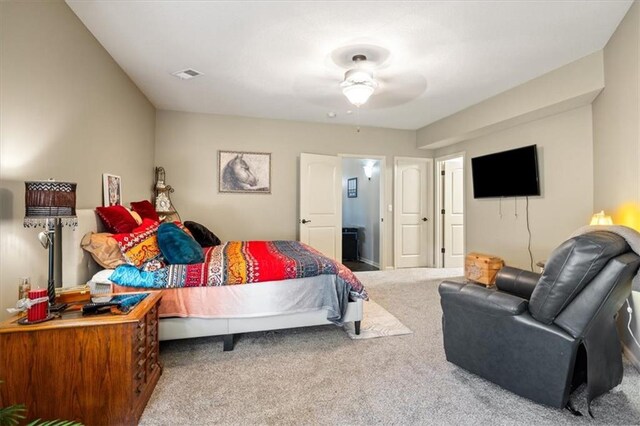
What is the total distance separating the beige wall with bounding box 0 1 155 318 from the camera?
1653mm

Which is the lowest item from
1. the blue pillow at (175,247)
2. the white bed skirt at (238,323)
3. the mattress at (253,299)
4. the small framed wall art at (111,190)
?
the white bed skirt at (238,323)

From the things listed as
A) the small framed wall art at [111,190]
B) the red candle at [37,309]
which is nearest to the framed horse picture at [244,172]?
the small framed wall art at [111,190]

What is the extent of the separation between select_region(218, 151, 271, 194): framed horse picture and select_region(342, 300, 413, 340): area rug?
8.57ft

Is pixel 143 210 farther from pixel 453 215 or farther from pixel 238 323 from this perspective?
pixel 453 215

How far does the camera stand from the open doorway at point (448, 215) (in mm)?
5746

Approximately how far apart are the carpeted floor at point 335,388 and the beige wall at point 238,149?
242 centimetres

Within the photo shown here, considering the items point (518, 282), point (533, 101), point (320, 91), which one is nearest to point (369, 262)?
point (320, 91)

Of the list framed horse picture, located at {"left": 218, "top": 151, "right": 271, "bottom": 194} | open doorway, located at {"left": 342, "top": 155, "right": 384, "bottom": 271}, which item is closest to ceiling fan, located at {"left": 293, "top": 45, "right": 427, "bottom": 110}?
framed horse picture, located at {"left": 218, "top": 151, "right": 271, "bottom": 194}

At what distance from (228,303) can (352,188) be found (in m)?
5.08

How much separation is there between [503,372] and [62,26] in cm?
359

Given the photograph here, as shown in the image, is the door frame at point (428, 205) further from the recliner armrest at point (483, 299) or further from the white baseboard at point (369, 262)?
the recliner armrest at point (483, 299)

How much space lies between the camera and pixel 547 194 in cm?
371

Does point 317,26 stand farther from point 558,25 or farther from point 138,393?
point 138,393

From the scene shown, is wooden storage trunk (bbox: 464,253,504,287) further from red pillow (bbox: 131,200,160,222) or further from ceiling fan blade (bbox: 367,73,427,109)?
red pillow (bbox: 131,200,160,222)
